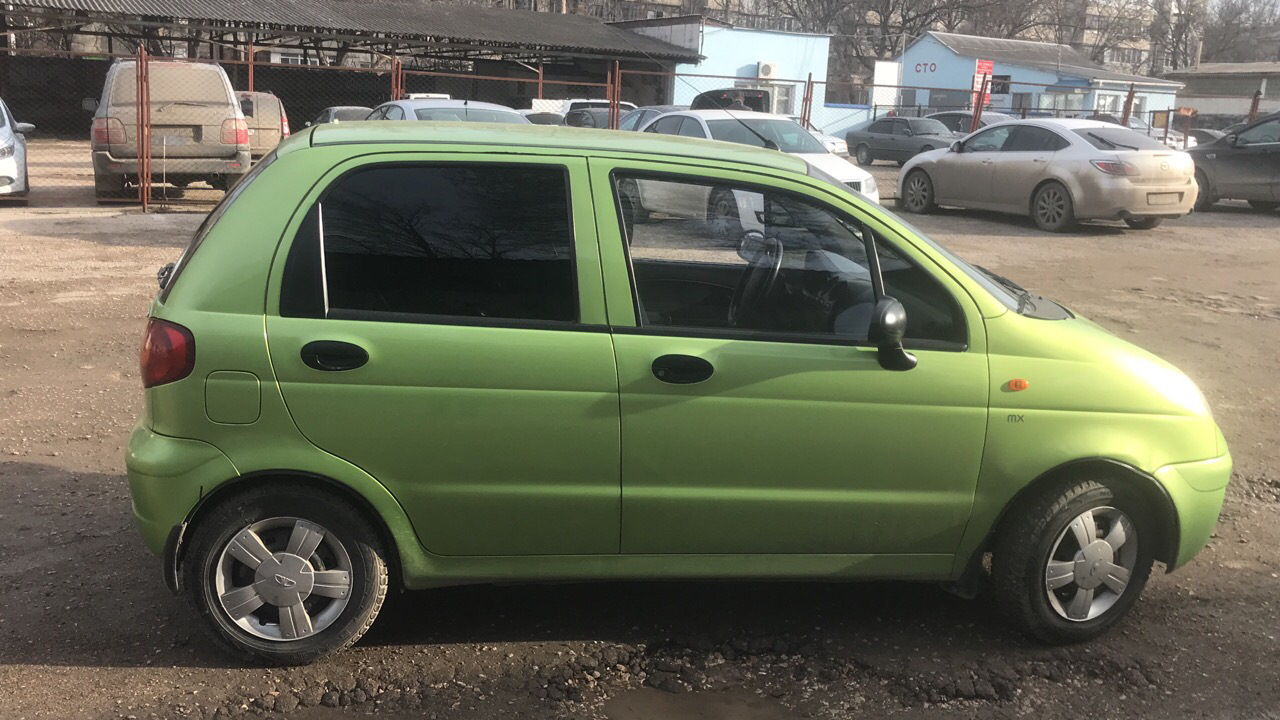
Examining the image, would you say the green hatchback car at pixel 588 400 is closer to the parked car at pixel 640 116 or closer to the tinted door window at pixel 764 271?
the tinted door window at pixel 764 271

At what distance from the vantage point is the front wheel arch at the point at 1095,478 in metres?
3.72

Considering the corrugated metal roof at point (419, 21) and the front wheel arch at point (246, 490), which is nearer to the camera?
the front wheel arch at point (246, 490)

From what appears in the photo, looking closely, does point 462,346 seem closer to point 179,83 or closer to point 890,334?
point 890,334

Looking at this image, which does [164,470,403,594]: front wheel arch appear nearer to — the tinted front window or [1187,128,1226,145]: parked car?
the tinted front window

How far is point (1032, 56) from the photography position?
5350cm

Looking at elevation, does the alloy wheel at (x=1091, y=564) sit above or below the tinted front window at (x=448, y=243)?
below

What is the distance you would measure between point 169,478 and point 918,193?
49.6 ft

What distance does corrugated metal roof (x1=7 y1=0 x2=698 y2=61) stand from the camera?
29.5 meters

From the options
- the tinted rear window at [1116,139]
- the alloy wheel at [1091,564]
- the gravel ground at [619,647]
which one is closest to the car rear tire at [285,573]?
the gravel ground at [619,647]

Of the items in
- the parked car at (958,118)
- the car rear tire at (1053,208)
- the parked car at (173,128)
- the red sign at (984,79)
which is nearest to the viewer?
the parked car at (173,128)

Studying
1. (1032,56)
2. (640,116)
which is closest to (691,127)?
(640,116)

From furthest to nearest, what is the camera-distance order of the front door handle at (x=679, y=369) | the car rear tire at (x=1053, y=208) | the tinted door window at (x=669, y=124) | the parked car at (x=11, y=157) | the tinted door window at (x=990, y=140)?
the tinted door window at (x=990, y=140) < the car rear tire at (x=1053, y=208) < the tinted door window at (x=669, y=124) < the parked car at (x=11, y=157) < the front door handle at (x=679, y=369)

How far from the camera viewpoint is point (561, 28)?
38344 millimetres

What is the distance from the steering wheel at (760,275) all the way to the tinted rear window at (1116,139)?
1235 cm
